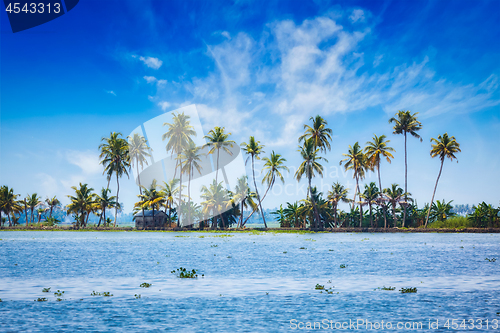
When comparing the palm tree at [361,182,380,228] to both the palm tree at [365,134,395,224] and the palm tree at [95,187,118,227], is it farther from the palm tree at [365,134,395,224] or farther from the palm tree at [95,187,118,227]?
the palm tree at [95,187,118,227]

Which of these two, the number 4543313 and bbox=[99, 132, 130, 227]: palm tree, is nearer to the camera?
the number 4543313

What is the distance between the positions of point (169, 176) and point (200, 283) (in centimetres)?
10067

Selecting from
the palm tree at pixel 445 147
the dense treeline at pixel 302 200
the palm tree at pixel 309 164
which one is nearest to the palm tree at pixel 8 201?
the dense treeline at pixel 302 200

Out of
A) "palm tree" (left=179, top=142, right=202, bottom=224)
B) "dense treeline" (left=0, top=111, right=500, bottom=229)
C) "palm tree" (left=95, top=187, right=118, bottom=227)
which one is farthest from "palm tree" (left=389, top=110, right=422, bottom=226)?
"palm tree" (left=95, top=187, right=118, bottom=227)

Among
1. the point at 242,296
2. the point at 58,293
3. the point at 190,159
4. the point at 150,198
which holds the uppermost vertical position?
the point at 190,159

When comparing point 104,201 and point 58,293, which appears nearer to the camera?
point 58,293

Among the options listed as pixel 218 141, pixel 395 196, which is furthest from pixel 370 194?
pixel 218 141

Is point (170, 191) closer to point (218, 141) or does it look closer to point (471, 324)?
point (218, 141)

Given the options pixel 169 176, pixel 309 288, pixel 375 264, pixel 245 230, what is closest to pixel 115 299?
pixel 309 288

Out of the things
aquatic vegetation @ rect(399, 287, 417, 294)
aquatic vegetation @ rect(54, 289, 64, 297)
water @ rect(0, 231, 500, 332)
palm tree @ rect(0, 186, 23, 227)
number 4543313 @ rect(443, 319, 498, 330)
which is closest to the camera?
number 4543313 @ rect(443, 319, 498, 330)

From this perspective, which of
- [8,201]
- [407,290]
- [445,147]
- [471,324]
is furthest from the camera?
[8,201]

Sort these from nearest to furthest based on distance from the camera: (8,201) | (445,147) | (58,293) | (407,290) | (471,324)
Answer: (471,324), (58,293), (407,290), (445,147), (8,201)

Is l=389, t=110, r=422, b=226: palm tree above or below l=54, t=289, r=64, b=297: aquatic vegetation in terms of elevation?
above

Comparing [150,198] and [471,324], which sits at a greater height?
[150,198]
